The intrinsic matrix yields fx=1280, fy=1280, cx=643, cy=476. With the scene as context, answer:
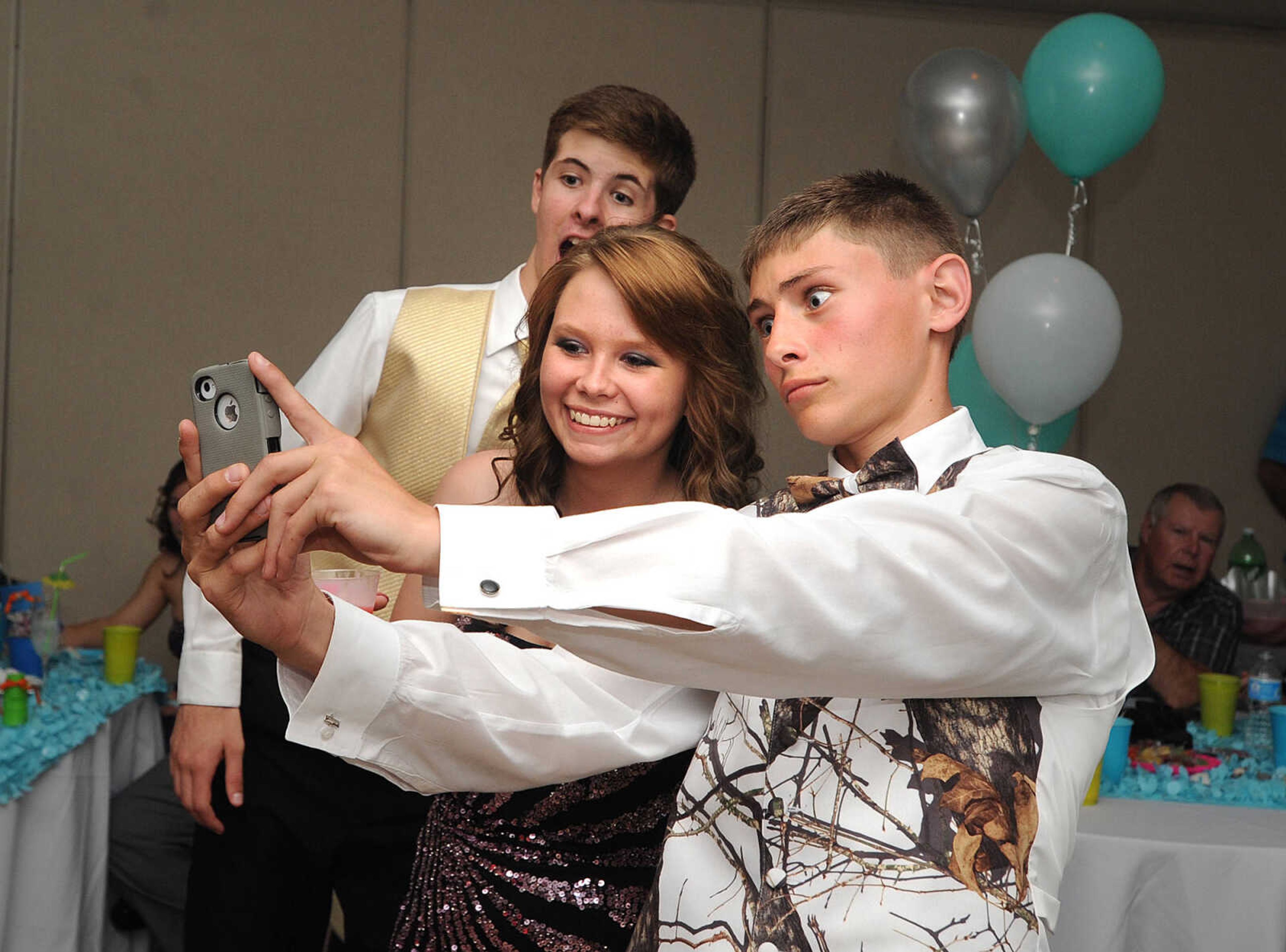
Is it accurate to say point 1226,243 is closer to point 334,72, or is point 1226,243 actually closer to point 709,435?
point 334,72

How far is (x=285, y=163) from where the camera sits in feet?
17.2

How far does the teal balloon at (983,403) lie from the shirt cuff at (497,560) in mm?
3058

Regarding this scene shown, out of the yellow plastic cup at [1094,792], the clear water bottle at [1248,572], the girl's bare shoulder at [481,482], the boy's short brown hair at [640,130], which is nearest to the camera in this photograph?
the girl's bare shoulder at [481,482]

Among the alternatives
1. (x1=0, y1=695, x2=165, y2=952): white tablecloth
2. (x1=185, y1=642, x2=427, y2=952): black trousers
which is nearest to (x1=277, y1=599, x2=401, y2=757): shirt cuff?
(x1=185, y1=642, x2=427, y2=952): black trousers

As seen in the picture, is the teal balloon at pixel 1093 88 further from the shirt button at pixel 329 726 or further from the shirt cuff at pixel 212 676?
the shirt button at pixel 329 726

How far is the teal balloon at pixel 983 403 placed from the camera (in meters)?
3.80

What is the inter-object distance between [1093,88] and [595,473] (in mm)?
2516

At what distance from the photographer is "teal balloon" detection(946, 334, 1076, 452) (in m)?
3.80

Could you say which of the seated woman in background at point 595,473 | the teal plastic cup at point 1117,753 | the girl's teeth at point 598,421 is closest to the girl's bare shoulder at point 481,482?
the seated woman in background at point 595,473

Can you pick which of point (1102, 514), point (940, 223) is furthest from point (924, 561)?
point (940, 223)

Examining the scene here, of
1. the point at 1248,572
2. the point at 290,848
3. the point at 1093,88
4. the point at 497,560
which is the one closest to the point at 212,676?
the point at 290,848

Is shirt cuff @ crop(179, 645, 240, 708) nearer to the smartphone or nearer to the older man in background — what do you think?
the smartphone

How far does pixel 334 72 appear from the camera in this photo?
5246 millimetres

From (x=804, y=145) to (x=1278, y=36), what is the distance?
229 cm
